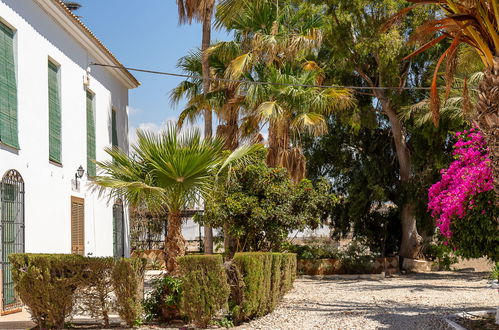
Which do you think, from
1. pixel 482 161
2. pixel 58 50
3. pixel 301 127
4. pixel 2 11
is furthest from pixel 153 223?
pixel 482 161

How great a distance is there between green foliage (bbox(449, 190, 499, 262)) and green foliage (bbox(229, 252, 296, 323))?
3118 millimetres

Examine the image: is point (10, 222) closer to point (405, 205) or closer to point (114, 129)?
point (114, 129)

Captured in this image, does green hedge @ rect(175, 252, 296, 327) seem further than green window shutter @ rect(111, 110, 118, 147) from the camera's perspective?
No

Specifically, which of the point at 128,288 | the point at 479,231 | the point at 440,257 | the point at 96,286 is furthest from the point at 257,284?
the point at 440,257

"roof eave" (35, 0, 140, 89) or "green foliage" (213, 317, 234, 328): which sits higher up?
"roof eave" (35, 0, 140, 89)

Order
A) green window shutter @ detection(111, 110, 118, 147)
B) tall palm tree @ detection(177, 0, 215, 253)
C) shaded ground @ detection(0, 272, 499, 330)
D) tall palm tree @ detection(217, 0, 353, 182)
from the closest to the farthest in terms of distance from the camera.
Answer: shaded ground @ detection(0, 272, 499, 330), tall palm tree @ detection(217, 0, 353, 182), tall palm tree @ detection(177, 0, 215, 253), green window shutter @ detection(111, 110, 118, 147)

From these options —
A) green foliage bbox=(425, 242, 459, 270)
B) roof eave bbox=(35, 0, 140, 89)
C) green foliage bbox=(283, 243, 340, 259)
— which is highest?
roof eave bbox=(35, 0, 140, 89)

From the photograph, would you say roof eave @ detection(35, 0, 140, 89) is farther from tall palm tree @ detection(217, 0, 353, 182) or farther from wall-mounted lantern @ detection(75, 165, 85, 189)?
tall palm tree @ detection(217, 0, 353, 182)

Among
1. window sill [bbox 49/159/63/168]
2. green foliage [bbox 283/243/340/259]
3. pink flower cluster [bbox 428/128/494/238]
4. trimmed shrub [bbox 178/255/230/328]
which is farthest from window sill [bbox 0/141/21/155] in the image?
green foliage [bbox 283/243/340/259]

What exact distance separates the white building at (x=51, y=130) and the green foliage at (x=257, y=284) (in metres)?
3.43

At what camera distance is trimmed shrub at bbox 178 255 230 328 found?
886 cm

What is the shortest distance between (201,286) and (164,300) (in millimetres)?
858

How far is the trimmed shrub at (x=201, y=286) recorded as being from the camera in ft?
29.1

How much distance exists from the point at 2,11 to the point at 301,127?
27.8ft
